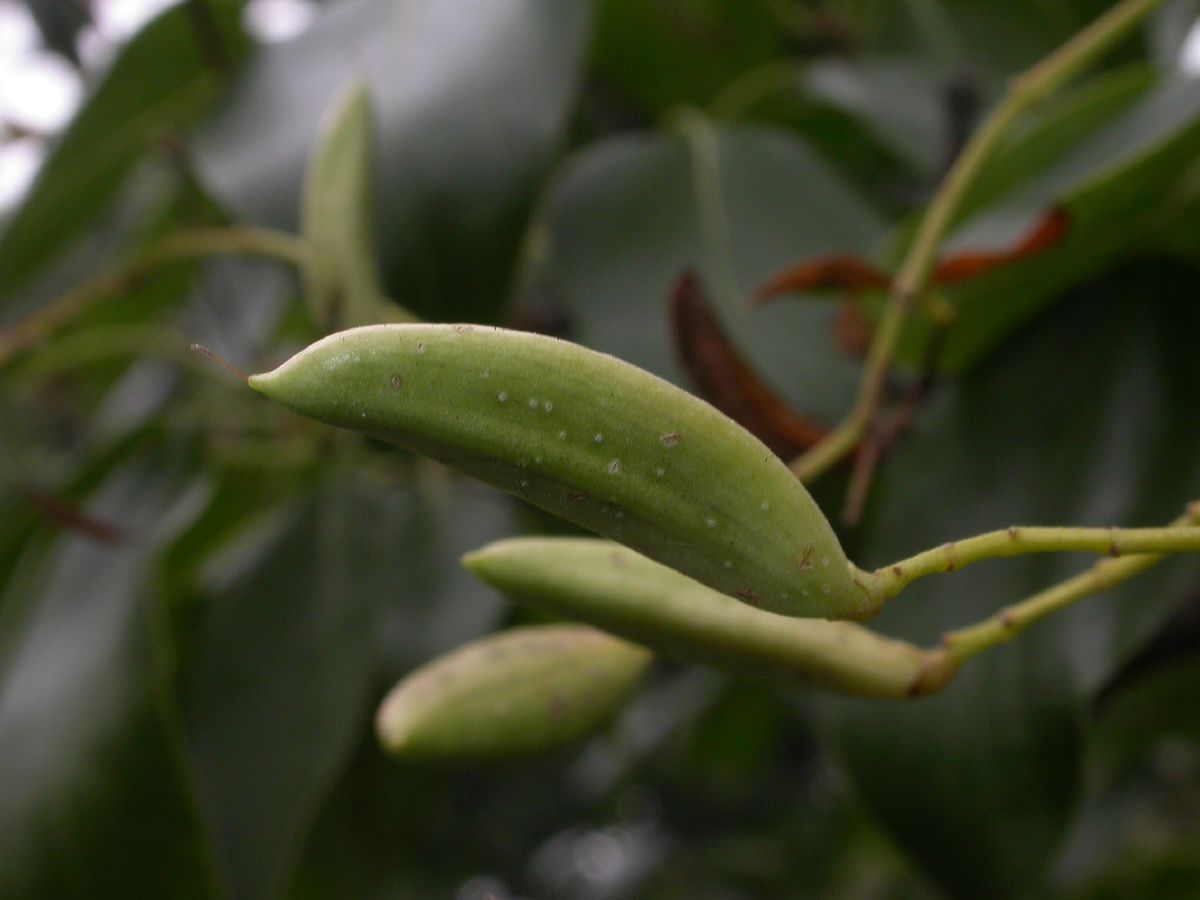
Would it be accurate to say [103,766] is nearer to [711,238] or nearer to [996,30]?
[711,238]

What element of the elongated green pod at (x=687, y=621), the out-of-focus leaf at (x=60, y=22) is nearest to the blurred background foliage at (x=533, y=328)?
the elongated green pod at (x=687, y=621)

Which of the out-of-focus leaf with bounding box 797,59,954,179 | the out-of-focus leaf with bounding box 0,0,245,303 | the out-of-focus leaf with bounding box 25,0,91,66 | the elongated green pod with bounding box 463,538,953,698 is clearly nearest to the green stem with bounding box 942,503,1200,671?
the elongated green pod with bounding box 463,538,953,698

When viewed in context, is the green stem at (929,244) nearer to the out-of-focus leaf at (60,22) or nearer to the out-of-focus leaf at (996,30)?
the out-of-focus leaf at (996,30)

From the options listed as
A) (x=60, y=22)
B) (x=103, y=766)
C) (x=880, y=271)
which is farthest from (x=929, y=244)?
(x=60, y=22)

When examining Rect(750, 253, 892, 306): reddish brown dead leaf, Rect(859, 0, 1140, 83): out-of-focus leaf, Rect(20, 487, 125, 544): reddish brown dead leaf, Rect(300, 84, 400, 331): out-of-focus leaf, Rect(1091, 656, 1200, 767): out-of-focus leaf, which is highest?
Rect(859, 0, 1140, 83): out-of-focus leaf

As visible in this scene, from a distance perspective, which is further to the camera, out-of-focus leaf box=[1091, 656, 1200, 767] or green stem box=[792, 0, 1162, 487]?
out-of-focus leaf box=[1091, 656, 1200, 767]

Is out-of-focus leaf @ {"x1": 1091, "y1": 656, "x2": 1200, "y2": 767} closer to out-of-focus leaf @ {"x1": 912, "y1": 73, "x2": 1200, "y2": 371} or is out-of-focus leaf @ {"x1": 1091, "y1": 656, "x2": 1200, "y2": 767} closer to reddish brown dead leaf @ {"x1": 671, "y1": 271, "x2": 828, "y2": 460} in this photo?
out-of-focus leaf @ {"x1": 912, "y1": 73, "x2": 1200, "y2": 371}

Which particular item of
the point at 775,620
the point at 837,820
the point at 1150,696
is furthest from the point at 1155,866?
the point at 775,620
